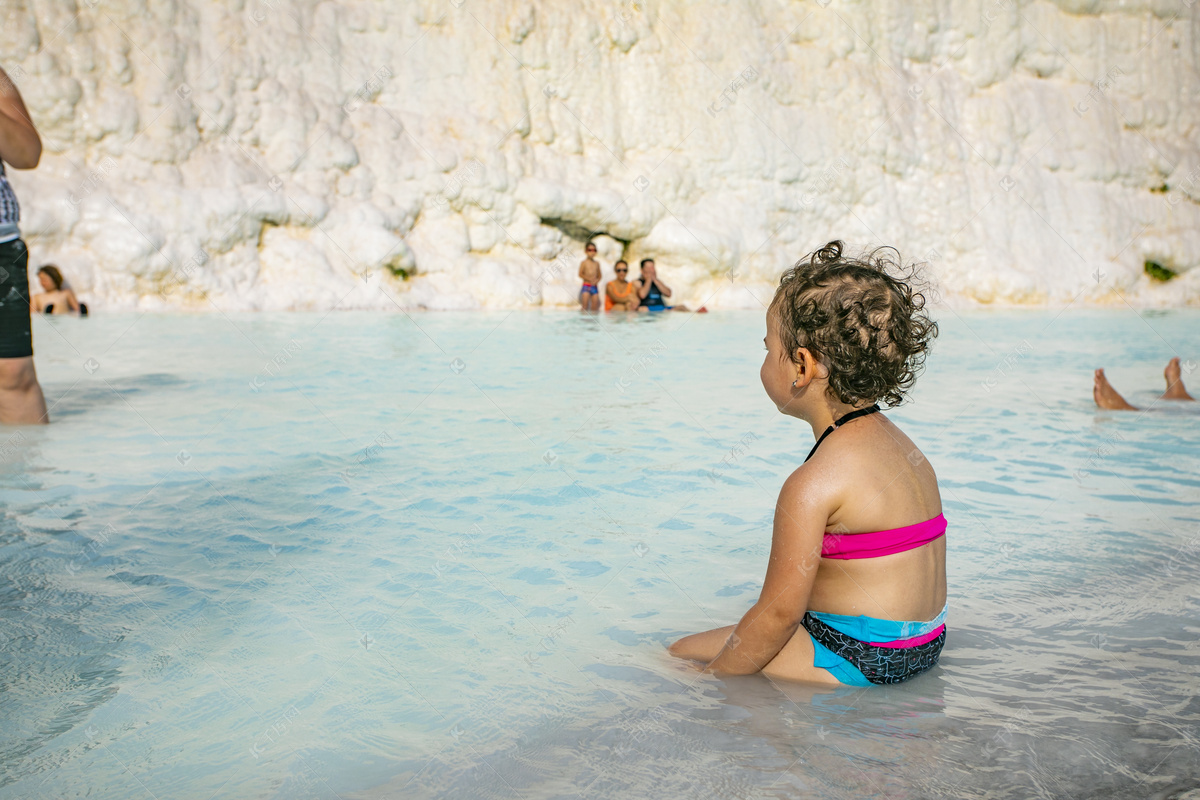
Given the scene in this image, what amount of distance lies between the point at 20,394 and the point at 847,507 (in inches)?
158

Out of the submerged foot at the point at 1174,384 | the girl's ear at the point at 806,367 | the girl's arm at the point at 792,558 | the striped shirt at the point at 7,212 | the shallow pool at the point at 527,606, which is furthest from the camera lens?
the submerged foot at the point at 1174,384

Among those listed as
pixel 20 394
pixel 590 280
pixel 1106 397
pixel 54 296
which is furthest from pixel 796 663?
pixel 590 280

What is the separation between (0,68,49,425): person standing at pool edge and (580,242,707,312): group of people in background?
1121 centimetres

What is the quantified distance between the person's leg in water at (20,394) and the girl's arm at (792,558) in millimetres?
3700

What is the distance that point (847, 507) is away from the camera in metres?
1.66

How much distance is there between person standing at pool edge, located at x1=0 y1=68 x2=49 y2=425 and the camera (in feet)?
10.2

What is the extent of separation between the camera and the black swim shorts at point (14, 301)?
11.4ft

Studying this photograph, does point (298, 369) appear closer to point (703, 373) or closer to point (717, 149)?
point (703, 373)

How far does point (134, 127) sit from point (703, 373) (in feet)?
36.3

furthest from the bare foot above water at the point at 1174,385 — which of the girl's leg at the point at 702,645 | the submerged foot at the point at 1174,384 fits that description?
the girl's leg at the point at 702,645

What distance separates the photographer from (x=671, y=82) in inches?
655

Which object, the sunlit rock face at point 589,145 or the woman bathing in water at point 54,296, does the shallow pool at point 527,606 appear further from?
the sunlit rock face at point 589,145

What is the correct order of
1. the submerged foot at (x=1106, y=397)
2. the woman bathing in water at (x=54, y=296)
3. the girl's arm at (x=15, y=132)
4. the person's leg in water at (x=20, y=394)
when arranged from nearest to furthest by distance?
the girl's arm at (x=15, y=132)
the person's leg in water at (x=20, y=394)
the submerged foot at (x=1106, y=397)
the woman bathing in water at (x=54, y=296)

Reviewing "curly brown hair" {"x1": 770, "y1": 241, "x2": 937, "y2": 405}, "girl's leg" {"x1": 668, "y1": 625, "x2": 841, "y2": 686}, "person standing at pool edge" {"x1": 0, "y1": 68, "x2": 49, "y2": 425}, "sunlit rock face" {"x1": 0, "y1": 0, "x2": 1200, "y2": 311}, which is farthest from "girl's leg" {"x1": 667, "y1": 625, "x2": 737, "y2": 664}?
"sunlit rock face" {"x1": 0, "y1": 0, "x2": 1200, "y2": 311}
